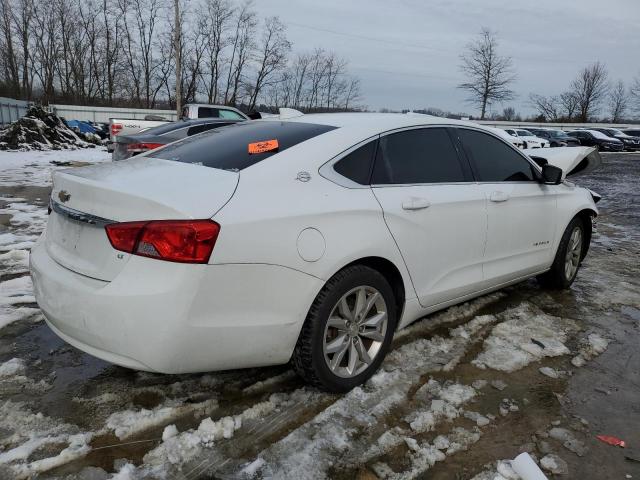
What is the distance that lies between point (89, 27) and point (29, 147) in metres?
38.0

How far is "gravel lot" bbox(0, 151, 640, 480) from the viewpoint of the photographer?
234 cm

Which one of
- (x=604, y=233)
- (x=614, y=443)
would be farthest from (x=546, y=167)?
(x=604, y=233)

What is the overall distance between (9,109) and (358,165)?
3725 cm

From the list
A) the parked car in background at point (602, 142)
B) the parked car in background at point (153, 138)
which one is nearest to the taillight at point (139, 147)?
the parked car in background at point (153, 138)

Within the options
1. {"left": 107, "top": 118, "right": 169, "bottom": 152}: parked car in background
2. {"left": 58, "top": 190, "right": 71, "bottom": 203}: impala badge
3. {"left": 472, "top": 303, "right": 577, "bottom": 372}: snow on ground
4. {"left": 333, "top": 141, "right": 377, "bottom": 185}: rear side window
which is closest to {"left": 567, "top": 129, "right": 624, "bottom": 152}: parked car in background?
{"left": 107, "top": 118, "right": 169, "bottom": 152}: parked car in background

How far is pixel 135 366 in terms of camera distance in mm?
2367

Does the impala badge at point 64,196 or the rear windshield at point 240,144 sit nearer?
the impala badge at point 64,196

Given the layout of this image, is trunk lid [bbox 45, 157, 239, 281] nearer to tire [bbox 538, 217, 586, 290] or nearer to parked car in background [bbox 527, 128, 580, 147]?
tire [bbox 538, 217, 586, 290]

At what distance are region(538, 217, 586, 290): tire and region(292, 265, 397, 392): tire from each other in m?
2.37

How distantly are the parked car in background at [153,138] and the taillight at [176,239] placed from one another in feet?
20.2

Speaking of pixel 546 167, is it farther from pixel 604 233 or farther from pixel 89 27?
pixel 89 27

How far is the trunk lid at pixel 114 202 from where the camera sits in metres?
2.33

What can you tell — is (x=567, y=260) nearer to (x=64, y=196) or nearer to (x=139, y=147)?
(x=64, y=196)

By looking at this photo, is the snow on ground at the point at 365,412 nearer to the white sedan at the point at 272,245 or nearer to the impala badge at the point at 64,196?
the white sedan at the point at 272,245
